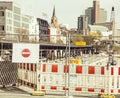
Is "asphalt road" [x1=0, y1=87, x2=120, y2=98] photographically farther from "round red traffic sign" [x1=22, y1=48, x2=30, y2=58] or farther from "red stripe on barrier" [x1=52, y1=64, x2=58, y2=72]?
"round red traffic sign" [x1=22, y1=48, x2=30, y2=58]

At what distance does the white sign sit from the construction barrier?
18.5 inches

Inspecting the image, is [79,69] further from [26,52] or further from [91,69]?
[26,52]

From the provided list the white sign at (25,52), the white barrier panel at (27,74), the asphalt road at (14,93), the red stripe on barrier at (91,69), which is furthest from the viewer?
the white barrier panel at (27,74)

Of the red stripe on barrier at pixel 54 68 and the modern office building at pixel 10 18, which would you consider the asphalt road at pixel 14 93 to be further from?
the modern office building at pixel 10 18

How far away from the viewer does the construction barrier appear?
58.0 feet

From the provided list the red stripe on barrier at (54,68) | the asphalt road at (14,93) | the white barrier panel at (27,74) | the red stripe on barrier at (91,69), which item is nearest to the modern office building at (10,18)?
the white barrier panel at (27,74)

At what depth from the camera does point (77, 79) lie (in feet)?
59.5

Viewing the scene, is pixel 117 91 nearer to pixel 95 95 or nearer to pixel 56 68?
pixel 95 95

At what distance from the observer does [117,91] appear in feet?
57.5

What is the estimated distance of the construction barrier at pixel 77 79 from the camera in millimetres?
17672

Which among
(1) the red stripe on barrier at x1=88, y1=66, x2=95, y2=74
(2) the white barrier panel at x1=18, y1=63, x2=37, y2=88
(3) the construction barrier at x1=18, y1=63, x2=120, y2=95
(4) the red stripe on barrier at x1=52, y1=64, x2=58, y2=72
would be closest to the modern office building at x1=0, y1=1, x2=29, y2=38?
(2) the white barrier panel at x1=18, y1=63, x2=37, y2=88

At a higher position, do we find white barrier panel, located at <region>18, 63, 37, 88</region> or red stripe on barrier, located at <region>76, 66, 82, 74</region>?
red stripe on barrier, located at <region>76, 66, 82, 74</region>

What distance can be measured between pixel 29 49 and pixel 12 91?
259cm

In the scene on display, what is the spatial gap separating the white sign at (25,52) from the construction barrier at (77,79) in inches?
18.5
